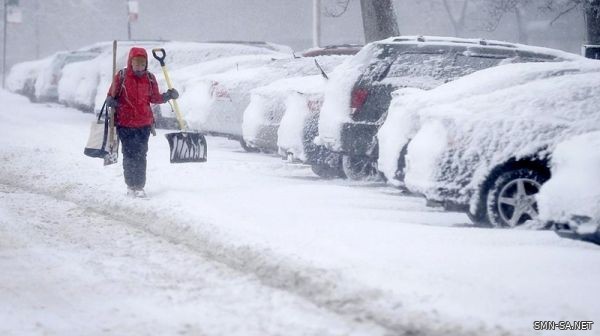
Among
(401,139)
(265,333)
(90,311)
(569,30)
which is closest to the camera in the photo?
(265,333)

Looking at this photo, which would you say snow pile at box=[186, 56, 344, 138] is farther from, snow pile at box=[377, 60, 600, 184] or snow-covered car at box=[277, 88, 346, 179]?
snow pile at box=[377, 60, 600, 184]

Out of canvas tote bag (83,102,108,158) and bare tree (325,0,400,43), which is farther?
bare tree (325,0,400,43)

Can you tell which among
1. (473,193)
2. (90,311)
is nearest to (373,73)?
(473,193)

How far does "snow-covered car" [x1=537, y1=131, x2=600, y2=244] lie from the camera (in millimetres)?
6590

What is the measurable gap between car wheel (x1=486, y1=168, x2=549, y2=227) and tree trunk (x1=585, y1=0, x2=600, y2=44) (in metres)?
10.9

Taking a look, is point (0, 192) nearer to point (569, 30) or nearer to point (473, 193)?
point (473, 193)

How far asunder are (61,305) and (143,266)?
108 cm

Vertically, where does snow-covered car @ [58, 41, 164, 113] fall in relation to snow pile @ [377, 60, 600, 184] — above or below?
above

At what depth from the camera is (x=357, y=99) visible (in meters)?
10.1

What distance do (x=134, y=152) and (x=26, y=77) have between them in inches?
860

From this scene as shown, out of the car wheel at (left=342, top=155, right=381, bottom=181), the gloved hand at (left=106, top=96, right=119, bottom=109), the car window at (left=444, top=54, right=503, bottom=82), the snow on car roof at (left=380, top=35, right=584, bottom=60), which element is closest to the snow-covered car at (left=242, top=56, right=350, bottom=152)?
the car wheel at (left=342, top=155, right=381, bottom=181)

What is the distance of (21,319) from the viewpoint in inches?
204

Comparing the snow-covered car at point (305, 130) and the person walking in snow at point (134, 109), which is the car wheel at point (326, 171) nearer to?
the snow-covered car at point (305, 130)

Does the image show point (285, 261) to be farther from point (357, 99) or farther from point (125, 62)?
point (125, 62)
